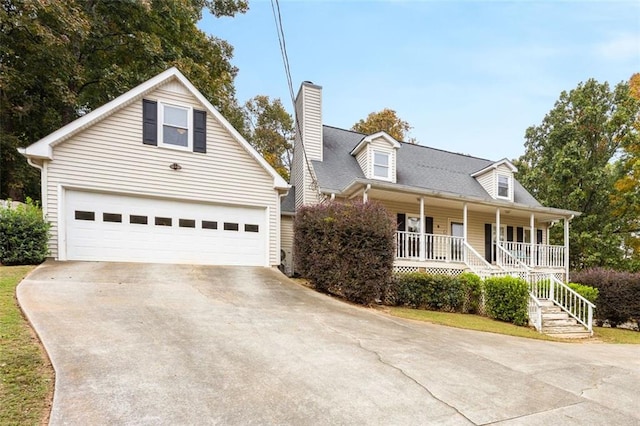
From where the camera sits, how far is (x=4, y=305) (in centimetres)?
561

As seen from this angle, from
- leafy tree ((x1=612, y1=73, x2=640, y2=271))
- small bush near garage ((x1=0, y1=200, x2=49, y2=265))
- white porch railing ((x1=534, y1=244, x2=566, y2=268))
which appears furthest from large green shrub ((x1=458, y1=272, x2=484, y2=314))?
leafy tree ((x1=612, y1=73, x2=640, y2=271))

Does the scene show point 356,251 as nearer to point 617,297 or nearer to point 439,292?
point 439,292

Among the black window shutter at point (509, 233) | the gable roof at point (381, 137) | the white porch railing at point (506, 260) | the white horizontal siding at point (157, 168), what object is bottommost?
the white porch railing at point (506, 260)

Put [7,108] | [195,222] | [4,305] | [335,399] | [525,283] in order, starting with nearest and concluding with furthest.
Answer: [335,399], [4,305], [525,283], [195,222], [7,108]

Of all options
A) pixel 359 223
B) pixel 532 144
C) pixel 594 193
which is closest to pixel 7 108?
pixel 359 223

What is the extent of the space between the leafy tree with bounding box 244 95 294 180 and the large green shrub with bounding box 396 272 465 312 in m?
20.8

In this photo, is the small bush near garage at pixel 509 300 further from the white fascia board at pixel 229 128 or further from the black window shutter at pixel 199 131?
the black window shutter at pixel 199 131

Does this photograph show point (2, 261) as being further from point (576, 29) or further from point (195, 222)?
point (576, 29)

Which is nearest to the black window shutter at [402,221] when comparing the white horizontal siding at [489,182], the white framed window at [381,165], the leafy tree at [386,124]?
the white framed window at [381,165]

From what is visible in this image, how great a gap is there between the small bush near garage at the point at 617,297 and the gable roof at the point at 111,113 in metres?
12.0

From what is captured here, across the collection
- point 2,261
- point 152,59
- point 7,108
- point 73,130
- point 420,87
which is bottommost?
point 2,261

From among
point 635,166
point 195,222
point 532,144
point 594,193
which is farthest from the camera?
point 532,144

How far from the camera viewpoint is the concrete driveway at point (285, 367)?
3.22 metres

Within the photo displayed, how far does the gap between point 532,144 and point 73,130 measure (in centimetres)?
2763
